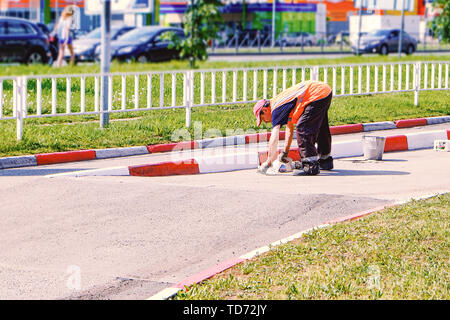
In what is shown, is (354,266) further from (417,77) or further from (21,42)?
(21,42)

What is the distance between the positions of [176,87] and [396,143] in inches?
136

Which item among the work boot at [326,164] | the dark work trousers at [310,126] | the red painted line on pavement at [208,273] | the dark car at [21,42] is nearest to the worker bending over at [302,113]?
the dark work trousers at [310,126]

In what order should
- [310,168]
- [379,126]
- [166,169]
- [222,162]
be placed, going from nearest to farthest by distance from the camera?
[310,168]
[166,169]
[222,162]
[379,126]

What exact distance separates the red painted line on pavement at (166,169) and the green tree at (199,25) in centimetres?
1224

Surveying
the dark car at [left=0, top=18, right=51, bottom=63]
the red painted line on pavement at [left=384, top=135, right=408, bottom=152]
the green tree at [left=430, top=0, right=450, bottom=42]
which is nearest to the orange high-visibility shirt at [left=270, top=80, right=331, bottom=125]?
the red painted line on pavement at [left=384, top=135, right=408, bottom=152]

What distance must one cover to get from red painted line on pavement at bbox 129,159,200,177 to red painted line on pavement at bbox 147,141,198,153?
1.45m

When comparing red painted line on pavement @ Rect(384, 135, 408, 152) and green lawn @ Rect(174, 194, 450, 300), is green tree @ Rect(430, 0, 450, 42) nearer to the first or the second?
red painted line on pavement @ Rect(384, 135, 408, 152)

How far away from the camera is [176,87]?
13.6 m

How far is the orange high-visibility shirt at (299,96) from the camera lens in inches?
411

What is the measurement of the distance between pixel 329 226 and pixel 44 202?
113 inches

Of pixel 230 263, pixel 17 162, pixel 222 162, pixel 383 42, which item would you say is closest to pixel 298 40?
pixel 383 42

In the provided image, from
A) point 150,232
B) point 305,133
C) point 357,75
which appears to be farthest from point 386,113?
point 150,232

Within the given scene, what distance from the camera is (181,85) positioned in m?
13.6

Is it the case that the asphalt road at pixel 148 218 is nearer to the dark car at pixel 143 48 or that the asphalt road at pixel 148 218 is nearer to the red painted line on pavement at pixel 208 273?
the red painted line on pavement at pixel 208 273
